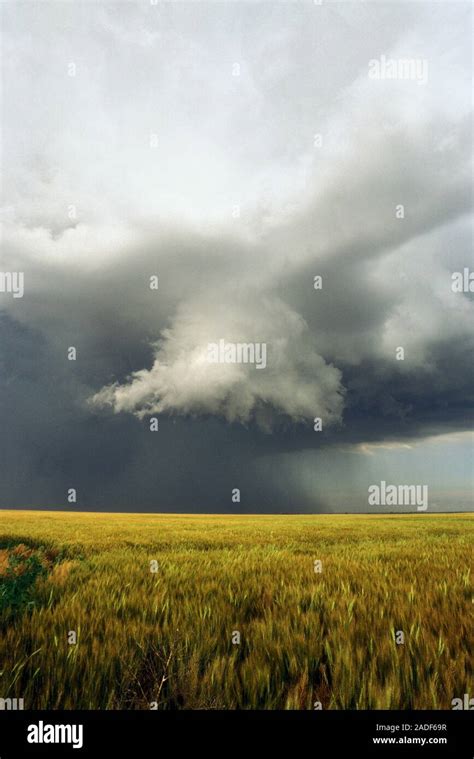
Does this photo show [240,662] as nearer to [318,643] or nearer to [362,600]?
[318,643]

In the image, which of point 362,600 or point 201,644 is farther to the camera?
point 362,600
